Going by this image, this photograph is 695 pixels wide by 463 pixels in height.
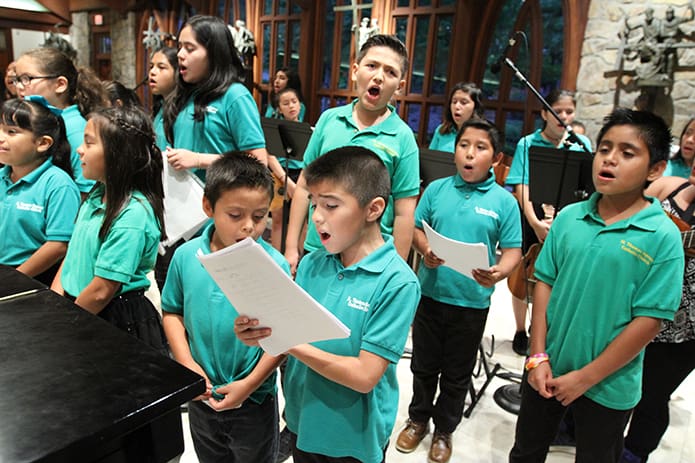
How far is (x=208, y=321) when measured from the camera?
1.20 m

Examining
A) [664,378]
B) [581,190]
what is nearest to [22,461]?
[664,378]

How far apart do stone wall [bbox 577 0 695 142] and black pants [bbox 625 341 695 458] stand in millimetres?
2423

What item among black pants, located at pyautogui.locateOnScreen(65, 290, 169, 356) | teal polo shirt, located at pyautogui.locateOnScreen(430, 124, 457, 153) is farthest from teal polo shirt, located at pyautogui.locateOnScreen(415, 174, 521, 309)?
teal polo shirt, located at pyautogui.locateOnScreen(430, 124, 457, 153)

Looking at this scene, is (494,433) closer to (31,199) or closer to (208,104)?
(208,104)

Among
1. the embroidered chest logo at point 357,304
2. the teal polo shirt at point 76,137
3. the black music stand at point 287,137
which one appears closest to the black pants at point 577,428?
the embroidered chest logo at point 357,304

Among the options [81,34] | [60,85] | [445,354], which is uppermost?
[81,34]

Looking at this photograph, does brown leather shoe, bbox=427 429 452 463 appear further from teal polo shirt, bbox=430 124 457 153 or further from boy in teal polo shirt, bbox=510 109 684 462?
teal polo shirt, bbox=430 124 457 153

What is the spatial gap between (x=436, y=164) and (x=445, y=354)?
41.4 inches

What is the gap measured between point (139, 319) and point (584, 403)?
133 centimetres

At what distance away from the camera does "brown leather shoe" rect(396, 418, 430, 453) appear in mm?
1976

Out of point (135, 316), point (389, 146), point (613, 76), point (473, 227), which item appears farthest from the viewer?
point (613, 76)

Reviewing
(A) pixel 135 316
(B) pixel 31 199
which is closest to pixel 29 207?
(B) pixel 31 199

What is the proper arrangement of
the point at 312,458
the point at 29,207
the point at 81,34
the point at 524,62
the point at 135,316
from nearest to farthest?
the point at 312,458, the point at 135,316, the point at 29,207, the point at 524,62, the point at 81,34

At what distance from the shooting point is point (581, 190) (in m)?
2.14
